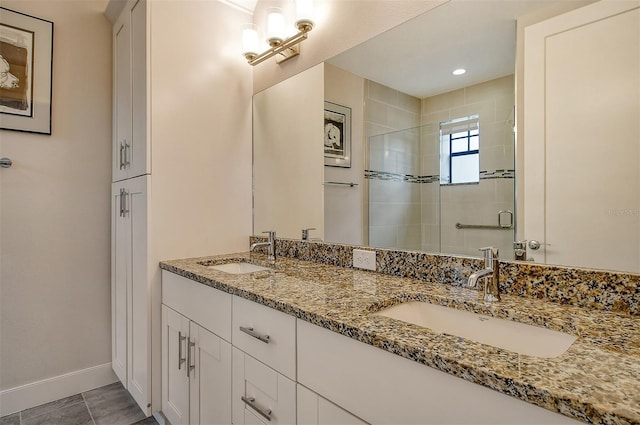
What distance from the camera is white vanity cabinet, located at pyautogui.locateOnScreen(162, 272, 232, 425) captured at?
1294 millimetres

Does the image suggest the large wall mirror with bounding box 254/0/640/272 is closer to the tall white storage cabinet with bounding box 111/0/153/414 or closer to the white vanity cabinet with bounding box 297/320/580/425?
the white vanity cabinet with bounding box 297/320/580/425

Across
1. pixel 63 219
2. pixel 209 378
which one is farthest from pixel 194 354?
pixel 63 219

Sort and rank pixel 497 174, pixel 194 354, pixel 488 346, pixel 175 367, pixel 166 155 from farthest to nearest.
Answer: pixel 166 155 < pixel 175 367 < pixel 194 354 < pixel 497 174 < pixel 488 346

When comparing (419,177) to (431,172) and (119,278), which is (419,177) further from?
(119,278)

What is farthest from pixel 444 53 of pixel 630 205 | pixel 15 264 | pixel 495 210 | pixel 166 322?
pixel 15 264

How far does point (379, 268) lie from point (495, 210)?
1.70 feet

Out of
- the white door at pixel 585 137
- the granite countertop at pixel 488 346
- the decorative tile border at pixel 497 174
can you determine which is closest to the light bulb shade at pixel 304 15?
the white door at pixel 585 137

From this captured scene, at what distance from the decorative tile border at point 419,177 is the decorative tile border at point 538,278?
288 millimetres

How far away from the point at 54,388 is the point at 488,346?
2.48m

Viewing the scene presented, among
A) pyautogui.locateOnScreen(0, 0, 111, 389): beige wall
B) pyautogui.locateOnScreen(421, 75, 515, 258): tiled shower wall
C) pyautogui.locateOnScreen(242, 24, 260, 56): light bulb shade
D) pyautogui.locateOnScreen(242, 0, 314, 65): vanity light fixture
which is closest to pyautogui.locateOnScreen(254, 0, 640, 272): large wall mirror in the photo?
pyautogui.locateOnScreen(421, 75, 515, 258): tiled shower wall

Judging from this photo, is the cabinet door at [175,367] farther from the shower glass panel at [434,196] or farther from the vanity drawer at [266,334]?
the shower glass panel at [434,196]

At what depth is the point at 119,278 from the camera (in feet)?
6.81

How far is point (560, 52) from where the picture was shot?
39.5 inches

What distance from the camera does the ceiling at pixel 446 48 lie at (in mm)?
1146
